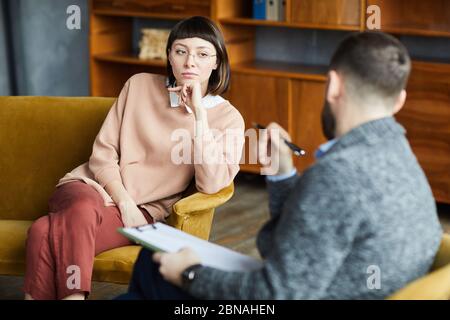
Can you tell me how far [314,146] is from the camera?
4438mm

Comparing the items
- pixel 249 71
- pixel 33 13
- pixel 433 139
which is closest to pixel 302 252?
pixel 433 139

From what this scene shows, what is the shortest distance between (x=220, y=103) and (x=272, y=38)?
221 cm

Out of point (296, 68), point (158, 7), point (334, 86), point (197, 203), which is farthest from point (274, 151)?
point (158, 7)

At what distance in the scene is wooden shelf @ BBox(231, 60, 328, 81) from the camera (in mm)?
4371

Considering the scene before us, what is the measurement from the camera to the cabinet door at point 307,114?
14.3ft

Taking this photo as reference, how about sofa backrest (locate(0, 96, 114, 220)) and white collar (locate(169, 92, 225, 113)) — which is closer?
white collar (locate(169, 92, 225, 113))

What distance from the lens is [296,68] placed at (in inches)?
181

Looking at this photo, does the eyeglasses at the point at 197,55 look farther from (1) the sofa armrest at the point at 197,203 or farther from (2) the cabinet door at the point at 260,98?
(2) the cabinet door at the point at 260,98

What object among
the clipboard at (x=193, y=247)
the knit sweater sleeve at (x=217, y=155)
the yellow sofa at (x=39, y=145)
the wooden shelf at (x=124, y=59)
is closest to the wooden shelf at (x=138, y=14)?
the wooden shelf at (x=124, y=59)

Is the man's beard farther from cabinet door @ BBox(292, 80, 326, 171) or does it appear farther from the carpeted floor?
cabinet door @ BBox(292, 80, 326, 171)

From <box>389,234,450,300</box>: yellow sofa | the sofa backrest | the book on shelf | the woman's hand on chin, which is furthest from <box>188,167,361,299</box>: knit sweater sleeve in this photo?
the book on shelf

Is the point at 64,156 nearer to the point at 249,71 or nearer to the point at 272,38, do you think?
the point at 249,71

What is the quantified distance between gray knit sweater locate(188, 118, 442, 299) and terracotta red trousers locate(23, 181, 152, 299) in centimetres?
78

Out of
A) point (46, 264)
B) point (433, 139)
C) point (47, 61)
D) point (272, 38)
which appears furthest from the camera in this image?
point (47, 61)
